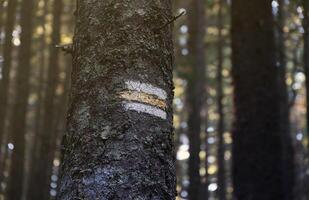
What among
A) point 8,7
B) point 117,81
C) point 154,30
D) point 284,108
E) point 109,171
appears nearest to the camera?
point 109,171

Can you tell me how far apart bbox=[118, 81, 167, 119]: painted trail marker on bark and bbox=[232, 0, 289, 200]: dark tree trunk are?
4.85 metres

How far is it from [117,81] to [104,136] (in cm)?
24

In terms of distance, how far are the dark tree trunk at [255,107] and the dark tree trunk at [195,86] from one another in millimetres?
3998

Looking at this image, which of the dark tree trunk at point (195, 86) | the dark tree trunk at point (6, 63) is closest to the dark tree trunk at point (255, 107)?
the dark tree trunk at point (195, 86)

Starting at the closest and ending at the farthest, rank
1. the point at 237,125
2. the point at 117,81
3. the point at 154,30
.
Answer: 1. the point at 117,81
2. the point at 154,30
3. the point at 237,125

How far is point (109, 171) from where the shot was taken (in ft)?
7.40

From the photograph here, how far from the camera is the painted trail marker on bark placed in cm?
238

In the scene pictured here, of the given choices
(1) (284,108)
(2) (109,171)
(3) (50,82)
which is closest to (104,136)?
(2) (109,171)

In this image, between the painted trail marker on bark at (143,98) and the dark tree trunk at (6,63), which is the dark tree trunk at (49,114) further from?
the painted trail marker on bark at (143,98)

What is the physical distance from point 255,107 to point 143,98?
5022 mm

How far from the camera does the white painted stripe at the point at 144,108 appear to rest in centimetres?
237

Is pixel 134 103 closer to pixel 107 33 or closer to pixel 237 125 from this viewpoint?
pixel 107 33

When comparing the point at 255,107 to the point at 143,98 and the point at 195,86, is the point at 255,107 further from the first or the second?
the point at 143,98

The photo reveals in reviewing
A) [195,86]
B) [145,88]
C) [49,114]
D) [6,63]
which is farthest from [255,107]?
[6,63]
